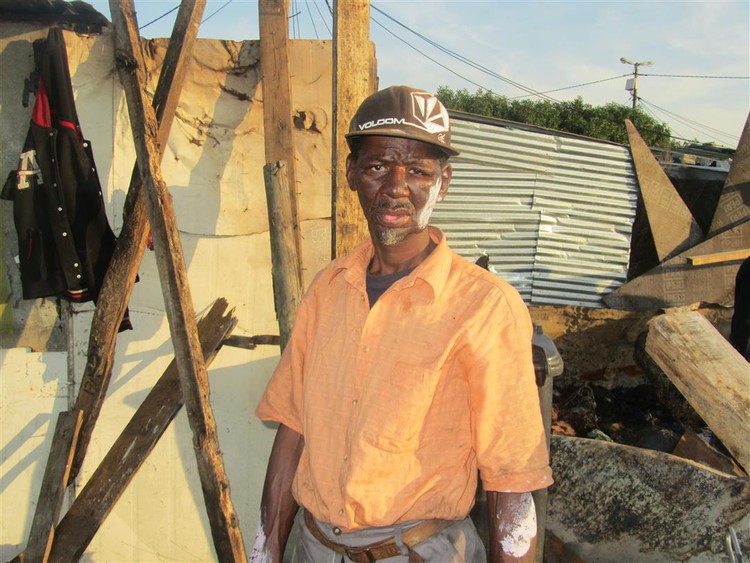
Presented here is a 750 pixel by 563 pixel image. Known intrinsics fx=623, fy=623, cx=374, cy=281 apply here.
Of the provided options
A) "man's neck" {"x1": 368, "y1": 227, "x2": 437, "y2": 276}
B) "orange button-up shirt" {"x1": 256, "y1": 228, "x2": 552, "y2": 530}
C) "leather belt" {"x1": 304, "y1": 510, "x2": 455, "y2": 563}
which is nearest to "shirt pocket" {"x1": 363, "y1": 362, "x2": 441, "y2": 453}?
"orange button-up shirt" {"x1": 256, "y1": 228, "x2": 552, "y2": 530}

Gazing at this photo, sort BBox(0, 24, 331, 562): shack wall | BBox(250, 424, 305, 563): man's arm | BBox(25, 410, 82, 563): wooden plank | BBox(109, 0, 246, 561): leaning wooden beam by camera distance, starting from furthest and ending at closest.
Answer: BBox(0, 24, 331, 562): shack wall
BBox(25, 410, 82, 563): wooden plank
BBox(109, 0, 246, 561): leaning wooden beam
BBox(250, 424, 305, 563): man's arm

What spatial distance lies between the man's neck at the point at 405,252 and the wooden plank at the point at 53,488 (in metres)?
2.09

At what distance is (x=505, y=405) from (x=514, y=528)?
12.0 inches

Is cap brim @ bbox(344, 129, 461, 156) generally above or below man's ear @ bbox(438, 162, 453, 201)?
above

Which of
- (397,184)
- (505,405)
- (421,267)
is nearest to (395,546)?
(505,405)

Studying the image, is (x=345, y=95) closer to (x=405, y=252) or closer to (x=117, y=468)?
(x=405, y=252)

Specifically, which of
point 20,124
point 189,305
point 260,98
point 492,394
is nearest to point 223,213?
point 260,98

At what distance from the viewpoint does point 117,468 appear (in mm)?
3047

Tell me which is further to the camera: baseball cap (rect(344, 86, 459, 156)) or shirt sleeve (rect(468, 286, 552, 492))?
baseball cap (rect(344, 86, 459, 156))

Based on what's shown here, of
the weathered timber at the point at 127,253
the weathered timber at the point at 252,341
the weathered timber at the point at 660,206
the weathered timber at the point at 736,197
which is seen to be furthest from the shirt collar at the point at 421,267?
the weathered timber at the point at 736,197

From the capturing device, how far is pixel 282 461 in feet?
6.00

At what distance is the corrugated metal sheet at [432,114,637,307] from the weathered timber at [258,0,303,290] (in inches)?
111

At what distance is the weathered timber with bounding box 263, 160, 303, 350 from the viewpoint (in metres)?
3.07

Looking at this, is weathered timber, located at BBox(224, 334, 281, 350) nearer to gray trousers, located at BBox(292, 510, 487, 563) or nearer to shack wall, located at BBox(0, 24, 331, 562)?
shack wall, located at BBox(0, 24, 331, 562)
